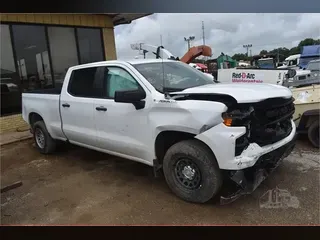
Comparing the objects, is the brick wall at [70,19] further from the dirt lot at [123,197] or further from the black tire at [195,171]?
the dirt lot at [123,197]

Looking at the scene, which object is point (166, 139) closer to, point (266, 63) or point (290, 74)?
point (266, 63)

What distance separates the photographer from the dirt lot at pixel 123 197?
9.71ft

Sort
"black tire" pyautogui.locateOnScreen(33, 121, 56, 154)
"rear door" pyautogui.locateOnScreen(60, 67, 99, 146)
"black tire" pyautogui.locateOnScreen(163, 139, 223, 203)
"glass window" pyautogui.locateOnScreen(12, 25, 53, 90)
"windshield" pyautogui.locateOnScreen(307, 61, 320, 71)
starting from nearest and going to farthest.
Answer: "black tire" pyautogui.locateOnScreen(163, 139, 223, 203), "rear door" pyautogui.locateOnScreen(60, 67, 99, 146), "black tire" pyautogui.locateOnScreen(33, 121, 56, 154), "windshield" pyautogui.locateOnScreen(307, 61, 320, 71), "glass window" pyautogui.locateOnScreen(12, 25, 53, 90)

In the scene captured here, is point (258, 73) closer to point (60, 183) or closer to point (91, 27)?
point (60, 183)

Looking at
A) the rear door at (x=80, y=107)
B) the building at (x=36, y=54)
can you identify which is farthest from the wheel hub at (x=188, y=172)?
the building at (x=36, y=54)

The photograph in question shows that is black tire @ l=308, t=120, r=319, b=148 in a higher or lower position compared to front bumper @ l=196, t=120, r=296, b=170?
lower

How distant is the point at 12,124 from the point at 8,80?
1.04m

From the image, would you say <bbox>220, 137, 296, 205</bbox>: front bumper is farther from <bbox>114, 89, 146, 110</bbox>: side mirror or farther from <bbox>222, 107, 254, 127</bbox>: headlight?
<bbox>114, 89, 146, 110</bbox>: side mirror

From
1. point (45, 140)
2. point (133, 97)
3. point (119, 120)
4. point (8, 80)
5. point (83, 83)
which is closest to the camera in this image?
point (133, 97)

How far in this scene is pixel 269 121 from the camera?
3049 mm

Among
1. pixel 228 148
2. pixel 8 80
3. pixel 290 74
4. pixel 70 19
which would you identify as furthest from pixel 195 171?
pixel 8 80

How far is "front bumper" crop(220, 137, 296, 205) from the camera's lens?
2.82 metres

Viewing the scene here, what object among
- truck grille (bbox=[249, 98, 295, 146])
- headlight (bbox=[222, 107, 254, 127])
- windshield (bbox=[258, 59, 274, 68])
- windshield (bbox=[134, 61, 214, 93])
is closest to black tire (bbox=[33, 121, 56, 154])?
windshield (bbox=[134, 61, 214, 93])

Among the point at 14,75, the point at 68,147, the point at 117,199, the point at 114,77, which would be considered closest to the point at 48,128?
the point at 68,147
